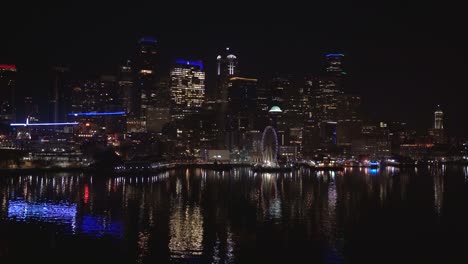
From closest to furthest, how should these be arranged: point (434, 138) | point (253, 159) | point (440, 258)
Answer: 1. point (440, 258)
2. point (253, 159)
3. point (434, 138)

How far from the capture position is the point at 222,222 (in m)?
27.9

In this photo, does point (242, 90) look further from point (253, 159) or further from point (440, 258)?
point (440, 258)

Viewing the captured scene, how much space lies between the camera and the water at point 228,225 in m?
21.1

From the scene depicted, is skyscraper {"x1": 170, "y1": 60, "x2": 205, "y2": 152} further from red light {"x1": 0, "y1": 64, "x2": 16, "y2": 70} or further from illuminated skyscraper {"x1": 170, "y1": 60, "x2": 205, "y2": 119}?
red light {"x1": 0, "y1": 64, "x2": 16, "y2": 70}

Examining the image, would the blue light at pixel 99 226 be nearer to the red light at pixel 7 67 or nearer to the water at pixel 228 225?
the water at pixel 228 225

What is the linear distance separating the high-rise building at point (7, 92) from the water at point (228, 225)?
71.8 meters

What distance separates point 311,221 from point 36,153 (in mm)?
55735

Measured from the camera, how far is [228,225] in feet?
88.5

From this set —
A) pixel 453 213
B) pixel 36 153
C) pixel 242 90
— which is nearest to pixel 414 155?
pixel 242 90

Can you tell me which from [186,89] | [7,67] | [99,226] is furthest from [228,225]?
[186,89]


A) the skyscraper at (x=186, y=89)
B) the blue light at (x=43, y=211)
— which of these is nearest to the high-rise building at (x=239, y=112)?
the skyscraper at (x=186, y=89)

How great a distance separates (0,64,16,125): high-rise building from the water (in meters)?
71.8

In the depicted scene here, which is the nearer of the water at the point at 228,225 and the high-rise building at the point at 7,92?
the water at the point at 228,225

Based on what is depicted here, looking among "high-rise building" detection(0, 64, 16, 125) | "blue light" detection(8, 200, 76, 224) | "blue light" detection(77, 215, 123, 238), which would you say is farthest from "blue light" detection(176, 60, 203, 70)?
"blue light" detection(77, 215, 123, 238)
